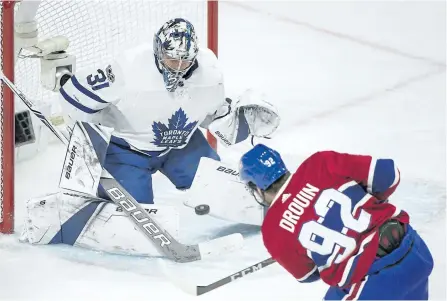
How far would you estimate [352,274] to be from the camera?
2.56 metres

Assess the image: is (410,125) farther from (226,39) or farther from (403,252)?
(403,252)

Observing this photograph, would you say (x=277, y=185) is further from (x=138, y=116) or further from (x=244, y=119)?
(x=244, y=119)

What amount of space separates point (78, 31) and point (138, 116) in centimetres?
64

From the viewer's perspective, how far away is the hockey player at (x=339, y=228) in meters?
2.55

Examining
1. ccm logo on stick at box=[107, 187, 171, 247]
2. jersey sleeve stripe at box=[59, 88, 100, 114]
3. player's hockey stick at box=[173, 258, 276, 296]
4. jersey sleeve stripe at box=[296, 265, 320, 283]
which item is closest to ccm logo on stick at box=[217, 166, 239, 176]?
ccm logo on stick at box=[107, 187, 171, 247]

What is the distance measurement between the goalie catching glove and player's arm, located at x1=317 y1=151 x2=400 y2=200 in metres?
1.04

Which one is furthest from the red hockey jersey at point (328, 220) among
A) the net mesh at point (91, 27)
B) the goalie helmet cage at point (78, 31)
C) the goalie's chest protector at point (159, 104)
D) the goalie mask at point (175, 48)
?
the net mesh at point (91, 27)

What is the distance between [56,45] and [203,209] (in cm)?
75

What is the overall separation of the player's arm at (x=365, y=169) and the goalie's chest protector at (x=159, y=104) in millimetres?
960

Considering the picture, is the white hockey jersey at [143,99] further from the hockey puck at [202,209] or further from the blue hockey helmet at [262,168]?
the blue hockey helmet at [262,168]

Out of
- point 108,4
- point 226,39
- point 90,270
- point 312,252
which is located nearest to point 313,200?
point 312,252

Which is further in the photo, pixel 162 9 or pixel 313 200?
pixel 162 9

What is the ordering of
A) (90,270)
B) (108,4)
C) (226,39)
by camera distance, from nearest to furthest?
(90,270) → (108,4) → (226,39)

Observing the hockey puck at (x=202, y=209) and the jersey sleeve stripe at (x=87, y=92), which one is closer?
the jersey sleeve stripe at (x=87, y=92)
